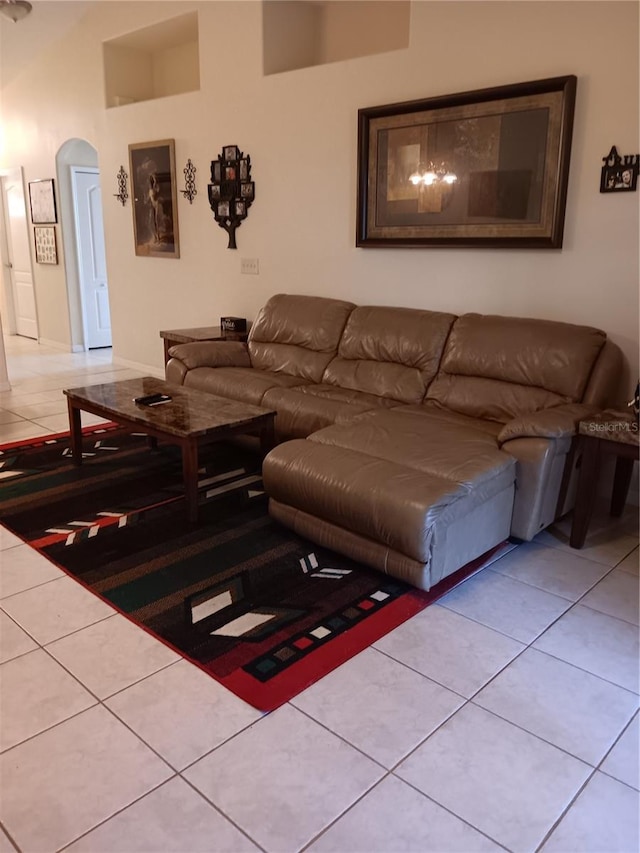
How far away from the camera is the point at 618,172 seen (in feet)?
10.3

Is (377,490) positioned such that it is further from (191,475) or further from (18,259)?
(18,259)

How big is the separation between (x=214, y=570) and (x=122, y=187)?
4725 mm

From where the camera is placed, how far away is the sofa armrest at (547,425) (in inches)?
107

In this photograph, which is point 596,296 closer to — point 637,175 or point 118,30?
point 637,175

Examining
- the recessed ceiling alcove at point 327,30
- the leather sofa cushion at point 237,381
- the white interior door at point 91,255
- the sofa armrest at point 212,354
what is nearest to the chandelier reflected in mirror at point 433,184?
the recessed ceiling alcove at point 327,30

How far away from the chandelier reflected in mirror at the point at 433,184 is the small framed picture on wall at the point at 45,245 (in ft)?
16.1

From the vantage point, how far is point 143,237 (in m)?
6.07

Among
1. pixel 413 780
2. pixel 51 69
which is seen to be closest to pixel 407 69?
pixel 413 780

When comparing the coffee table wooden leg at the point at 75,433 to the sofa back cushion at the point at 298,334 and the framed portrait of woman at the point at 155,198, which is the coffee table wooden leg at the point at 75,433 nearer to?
the sofa back cushion at the point at 298,334

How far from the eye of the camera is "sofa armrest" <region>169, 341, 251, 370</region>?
434 cm

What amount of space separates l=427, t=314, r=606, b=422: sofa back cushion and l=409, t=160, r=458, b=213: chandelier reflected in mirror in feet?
2.52

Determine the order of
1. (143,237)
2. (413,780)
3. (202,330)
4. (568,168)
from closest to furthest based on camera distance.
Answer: (413,780) < (568,168) < (202,330) < (143,237)

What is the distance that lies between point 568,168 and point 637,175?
1.16 feet

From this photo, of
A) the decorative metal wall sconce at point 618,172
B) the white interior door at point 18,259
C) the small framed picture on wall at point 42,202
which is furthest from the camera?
the white interior door at point 18,259
